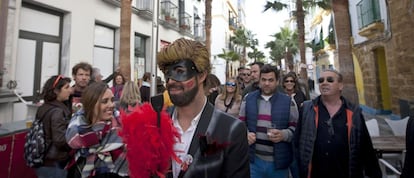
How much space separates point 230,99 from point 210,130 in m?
3.17

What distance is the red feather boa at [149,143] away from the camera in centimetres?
139

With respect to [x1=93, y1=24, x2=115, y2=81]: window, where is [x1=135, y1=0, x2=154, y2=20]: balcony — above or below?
above

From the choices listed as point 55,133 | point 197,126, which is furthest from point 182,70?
point 55,133

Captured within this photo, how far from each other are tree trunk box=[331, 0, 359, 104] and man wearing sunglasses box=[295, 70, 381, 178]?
3456mm

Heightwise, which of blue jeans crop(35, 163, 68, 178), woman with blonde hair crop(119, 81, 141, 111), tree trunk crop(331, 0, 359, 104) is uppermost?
tree trunk crop(331, 0, 359, 104)

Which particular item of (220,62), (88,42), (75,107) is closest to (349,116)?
(75,107)

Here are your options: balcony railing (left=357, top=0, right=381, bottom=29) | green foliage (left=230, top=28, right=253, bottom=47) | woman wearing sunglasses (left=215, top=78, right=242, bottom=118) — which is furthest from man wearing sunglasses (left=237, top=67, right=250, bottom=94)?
green foliage (left=230, top=28, right=253, bottom=47)

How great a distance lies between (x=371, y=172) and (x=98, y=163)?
2625mm

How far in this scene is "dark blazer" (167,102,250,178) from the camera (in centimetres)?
138

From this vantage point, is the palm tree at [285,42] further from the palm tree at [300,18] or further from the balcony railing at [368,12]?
the balcony railing at [368,12]

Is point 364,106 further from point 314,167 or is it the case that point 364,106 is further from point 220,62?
point 220,62

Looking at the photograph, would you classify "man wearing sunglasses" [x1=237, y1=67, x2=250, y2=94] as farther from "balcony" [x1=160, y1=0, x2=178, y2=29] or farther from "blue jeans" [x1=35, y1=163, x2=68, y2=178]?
"balcony" [x1=160, y1=0, x2=178, y2=29]

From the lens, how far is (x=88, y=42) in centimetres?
1002

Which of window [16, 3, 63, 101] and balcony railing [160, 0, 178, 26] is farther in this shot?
balcony railing [160, 0, 178, 26]
